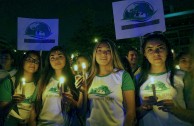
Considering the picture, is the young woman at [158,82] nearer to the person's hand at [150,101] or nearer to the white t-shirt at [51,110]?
the person's hand at [150,101]

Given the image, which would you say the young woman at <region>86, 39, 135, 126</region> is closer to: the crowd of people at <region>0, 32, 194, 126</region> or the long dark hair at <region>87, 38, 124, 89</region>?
the crowd of people at <region>0, 32, 194, 126</region>

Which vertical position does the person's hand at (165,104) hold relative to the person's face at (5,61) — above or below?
below

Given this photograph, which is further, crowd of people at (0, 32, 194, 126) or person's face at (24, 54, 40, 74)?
person's face at (24, 54, 40, 74)

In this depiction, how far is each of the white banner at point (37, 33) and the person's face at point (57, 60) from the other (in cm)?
354

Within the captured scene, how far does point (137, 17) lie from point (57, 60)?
3.09 meters

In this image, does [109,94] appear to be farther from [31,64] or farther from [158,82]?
[31,64]

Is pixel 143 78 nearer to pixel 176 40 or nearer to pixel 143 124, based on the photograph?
pixel 143 124

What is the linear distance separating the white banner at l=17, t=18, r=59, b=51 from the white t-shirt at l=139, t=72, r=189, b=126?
5343 millimetres

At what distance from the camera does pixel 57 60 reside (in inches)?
201

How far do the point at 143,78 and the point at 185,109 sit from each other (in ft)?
2.90

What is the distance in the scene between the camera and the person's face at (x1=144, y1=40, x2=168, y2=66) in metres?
4.05

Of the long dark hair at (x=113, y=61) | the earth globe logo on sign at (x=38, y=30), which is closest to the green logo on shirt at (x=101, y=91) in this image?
the long dark hair at (x=113, y=61)

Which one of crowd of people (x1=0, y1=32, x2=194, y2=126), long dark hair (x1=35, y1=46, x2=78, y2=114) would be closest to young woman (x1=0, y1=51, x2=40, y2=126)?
crowd of people (x1=0, y1=32, x2=194, y2=126)

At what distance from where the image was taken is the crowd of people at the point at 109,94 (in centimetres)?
370
